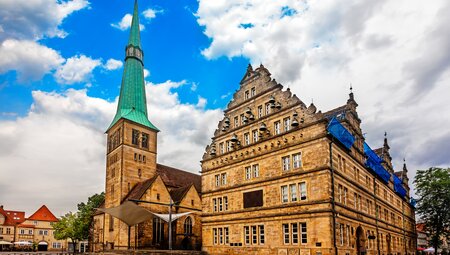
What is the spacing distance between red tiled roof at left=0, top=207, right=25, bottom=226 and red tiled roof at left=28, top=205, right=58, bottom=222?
338cm

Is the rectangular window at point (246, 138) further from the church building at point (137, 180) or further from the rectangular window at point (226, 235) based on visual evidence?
the church building at point (137, 180)

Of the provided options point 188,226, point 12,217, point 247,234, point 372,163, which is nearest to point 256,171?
point 247,234

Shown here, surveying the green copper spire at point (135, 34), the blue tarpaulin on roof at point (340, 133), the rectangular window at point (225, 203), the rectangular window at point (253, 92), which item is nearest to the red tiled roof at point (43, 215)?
the green copper spire at point (135, 34)

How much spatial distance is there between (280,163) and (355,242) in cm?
836

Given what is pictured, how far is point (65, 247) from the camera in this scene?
278ft

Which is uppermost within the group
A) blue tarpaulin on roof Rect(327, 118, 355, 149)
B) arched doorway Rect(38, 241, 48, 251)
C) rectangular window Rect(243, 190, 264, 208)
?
blue tarpaulin on roof Rect(327, 118, 355, 149)

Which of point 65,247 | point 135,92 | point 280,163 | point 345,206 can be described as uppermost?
point 135,92

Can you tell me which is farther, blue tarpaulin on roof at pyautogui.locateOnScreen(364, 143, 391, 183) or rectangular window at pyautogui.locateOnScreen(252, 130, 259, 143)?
blue tarpaulin on roof at pyautogui.locateOnScreen(364, 143, 391, 183)

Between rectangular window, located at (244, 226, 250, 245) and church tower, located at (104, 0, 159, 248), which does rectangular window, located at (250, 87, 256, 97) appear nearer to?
rectangular window, located at (244, 226, 250, 245)

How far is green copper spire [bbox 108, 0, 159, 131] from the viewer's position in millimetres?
54625

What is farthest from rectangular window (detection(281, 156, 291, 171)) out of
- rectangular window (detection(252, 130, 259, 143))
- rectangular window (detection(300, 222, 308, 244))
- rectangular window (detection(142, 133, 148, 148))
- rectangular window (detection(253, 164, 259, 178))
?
rectangular window (detection(142, 133, 148, 148))

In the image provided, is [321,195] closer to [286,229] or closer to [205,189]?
[286,229]

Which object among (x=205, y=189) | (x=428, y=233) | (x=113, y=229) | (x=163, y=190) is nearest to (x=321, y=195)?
(x=205, y=189)

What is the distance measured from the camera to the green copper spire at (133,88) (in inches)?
2151
